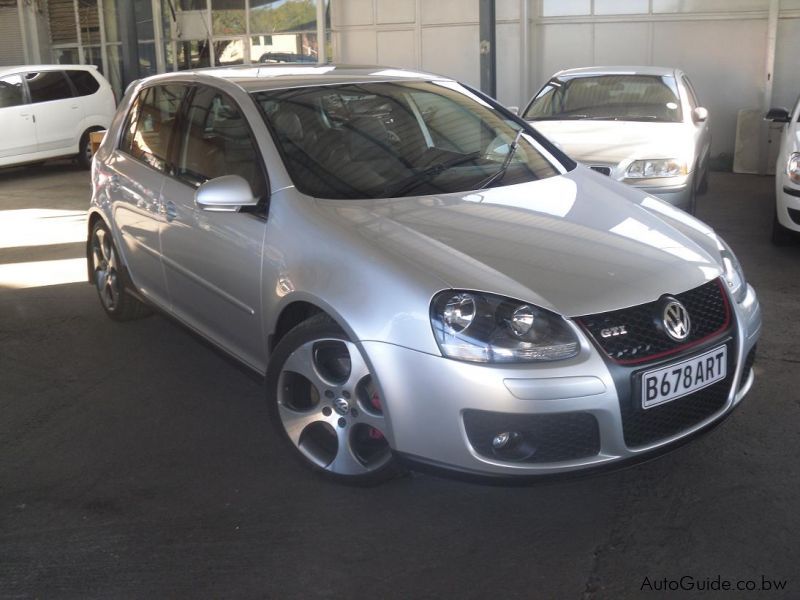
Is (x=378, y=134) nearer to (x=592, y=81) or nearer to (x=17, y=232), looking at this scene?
(x=592, y=81)

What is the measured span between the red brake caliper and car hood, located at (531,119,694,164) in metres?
4.23

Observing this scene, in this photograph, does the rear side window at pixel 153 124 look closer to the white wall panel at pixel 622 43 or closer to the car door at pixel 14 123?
the car door at pixel 14 123

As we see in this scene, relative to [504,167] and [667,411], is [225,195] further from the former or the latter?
[667,411]

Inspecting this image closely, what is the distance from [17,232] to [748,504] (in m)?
7.75

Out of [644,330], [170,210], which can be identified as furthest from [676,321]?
[170,210]

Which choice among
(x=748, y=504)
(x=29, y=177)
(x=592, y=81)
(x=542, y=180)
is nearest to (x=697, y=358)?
(x=748, y=504)

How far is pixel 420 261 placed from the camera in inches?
125

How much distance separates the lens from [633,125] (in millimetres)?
7965

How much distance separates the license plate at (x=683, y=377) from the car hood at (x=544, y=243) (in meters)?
0.25

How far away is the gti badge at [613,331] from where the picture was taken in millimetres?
3010

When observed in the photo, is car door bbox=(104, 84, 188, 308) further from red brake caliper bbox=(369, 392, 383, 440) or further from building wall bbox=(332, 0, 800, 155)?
building wall bbox=(332, 0, 800, 155)

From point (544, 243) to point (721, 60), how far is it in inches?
418

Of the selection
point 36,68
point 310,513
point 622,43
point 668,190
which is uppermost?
point 622,43

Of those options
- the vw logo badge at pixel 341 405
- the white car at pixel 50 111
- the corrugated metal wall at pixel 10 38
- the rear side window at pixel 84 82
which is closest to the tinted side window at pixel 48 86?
the white car at pixel 50 111
